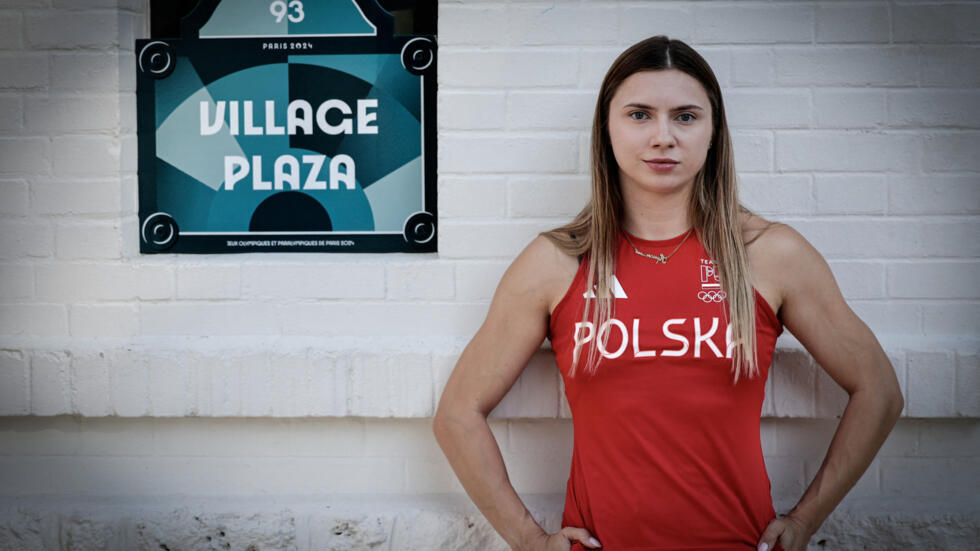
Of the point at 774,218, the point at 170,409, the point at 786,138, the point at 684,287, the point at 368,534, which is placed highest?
the point at 786,138

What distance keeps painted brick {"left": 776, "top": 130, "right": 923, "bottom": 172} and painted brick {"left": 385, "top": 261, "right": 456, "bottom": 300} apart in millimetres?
1108

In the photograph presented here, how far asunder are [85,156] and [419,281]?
44.6 inches

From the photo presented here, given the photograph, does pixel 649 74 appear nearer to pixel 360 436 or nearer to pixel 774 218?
pixel 774 218

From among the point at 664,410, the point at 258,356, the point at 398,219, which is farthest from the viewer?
the point at 398,219

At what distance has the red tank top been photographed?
80.4 inches

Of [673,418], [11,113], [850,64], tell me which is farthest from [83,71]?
[850,64]

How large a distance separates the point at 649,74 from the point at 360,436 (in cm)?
142

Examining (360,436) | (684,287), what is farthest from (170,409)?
(684,287)

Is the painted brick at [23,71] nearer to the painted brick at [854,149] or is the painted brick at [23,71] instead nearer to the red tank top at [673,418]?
the red tank top at [673,418]

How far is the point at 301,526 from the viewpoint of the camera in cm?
258

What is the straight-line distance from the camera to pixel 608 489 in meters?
2.10

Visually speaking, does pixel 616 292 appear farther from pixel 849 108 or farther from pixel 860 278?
pixel 849 108

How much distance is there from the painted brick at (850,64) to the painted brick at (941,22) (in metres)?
0.06

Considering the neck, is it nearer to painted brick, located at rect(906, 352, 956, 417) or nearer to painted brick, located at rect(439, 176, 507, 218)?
painted brick, located at rect(439, 176, 507, 218)
